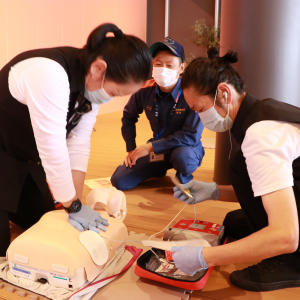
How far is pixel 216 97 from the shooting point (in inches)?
57.6

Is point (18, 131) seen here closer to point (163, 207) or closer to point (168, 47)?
point (163, 207)

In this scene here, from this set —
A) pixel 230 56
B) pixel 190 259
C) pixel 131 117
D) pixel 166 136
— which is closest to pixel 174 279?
pixel 190 259

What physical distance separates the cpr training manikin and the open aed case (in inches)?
6.5

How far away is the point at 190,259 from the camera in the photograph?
4.01 ft

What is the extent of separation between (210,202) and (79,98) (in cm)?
134

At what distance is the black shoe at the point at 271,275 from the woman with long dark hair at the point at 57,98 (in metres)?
0.66

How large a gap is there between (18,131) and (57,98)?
343 mm

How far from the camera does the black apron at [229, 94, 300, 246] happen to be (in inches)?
50.4

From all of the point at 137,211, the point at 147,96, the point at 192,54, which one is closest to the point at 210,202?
the point at 137,211

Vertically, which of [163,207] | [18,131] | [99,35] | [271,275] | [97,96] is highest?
[99,35]

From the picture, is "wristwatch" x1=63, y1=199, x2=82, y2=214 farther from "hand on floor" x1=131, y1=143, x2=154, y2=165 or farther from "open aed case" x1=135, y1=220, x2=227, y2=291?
"hand on floor" x1=131, y1=143, x2=154, y2=165

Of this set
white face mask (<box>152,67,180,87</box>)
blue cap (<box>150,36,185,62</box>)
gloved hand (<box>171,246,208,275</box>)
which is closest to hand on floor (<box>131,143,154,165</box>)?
white face mask (<box>152,67,180,87</box>)

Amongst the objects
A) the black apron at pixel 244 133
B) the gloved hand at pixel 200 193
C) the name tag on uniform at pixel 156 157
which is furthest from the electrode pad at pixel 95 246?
the name tag on uniform at pixel 156 157

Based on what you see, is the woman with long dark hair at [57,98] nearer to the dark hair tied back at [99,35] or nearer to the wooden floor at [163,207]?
the dark hair tied back at [99,35]
